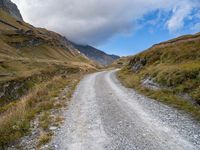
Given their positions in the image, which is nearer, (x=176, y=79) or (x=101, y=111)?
(x=101, y=111)

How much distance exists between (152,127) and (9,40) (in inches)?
7026

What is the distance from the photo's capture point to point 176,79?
21406mm

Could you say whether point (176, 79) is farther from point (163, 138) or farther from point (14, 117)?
point (14, 117)

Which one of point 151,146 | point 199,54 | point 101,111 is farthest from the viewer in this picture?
point 199,54

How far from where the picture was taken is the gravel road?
366 inches

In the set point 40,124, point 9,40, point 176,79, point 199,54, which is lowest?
point 40,124

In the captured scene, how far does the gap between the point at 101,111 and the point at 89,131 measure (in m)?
4.41

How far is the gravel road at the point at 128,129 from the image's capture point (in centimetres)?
929

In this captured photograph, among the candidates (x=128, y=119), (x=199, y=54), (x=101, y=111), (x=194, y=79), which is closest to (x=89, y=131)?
(x=128, y=119)

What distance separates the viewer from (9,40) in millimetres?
174250

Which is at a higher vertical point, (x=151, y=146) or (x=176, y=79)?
(x=176, y=79)

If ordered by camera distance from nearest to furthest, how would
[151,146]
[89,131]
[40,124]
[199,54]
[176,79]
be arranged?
[151,146], [89,131], [40,124], [176,79], [199,54]

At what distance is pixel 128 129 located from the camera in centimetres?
1129

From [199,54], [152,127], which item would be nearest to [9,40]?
[199,54]
